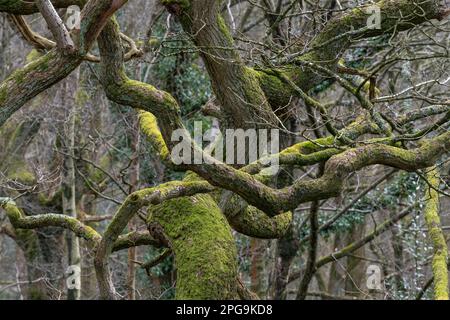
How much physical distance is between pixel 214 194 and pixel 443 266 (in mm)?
2118

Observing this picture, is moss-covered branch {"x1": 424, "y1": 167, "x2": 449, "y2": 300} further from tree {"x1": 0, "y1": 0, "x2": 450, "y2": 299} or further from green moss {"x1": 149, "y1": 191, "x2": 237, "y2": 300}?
green moss {"x1": 149, "y1": 191, "x2": 237, "y2": 300}

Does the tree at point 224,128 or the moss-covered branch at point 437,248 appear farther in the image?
the moss-covered branch at point 437,248

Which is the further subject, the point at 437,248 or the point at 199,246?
the point at 437,248

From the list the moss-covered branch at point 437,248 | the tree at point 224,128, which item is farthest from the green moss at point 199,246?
the moss-covered branch at point 437,248

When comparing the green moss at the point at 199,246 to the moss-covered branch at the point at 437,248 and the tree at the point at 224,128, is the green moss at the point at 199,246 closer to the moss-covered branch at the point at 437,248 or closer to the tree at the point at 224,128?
the tree at the point at 224,128

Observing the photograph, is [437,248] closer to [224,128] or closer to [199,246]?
[224,128]

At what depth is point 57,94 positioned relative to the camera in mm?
12039

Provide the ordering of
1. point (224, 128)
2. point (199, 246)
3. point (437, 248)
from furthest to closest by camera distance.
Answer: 1. point (224, 128)
2. point (437, 248)
3. point (199, 246)

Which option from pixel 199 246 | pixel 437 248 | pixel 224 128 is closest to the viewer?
pixel 199 246

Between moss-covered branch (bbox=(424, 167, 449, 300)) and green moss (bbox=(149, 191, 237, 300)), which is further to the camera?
moss-covered branch (bbox=(424, 167, 449, 300))

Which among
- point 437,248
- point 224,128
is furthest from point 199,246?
point 437,248

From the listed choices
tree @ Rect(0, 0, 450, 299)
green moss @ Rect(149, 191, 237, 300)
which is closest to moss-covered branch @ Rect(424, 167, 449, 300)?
tree @ Rect(0, 0, 450, 299)

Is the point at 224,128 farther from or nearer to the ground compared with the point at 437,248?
farther from the ground
